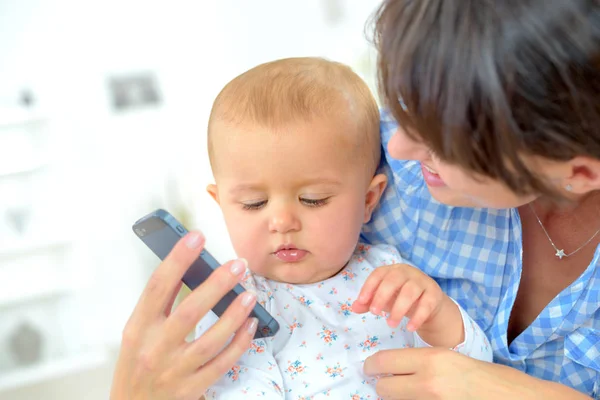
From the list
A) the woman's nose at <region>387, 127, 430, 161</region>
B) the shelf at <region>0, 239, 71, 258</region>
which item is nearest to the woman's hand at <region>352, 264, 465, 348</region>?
the woman's nose at <region>387, 127, 430, 161</region>

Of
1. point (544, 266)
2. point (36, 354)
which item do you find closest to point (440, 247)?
point (544, 266)

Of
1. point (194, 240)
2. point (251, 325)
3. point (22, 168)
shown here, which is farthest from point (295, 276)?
point (22, 168)

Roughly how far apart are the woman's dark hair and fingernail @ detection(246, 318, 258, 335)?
1.34 feet

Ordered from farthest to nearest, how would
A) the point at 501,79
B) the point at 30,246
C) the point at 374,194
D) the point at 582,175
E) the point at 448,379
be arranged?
the point at 30,246
the point at 374,194
the point at 448,379
the point at 582,175
the point at 501,79

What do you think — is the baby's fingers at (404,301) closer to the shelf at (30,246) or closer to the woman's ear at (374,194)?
the woman's ear at (374,194)

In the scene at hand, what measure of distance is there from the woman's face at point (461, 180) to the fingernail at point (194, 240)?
34 centimetres

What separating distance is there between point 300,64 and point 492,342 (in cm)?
65

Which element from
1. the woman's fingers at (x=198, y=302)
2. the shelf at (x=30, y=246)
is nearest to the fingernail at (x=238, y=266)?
the woman's fingers at (x=198, y=302)

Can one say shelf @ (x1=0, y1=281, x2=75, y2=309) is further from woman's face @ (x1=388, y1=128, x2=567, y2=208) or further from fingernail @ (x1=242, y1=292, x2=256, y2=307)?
woman's face @ (x1=388, y1=128, x2=567, y2=208)

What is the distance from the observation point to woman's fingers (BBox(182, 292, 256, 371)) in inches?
39.0

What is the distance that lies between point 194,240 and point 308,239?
0.87ft

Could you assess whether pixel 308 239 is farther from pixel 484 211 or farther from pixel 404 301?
pixel 484 211

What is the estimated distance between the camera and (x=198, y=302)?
3.19ft

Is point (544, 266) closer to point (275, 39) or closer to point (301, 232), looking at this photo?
point (301, 232)
